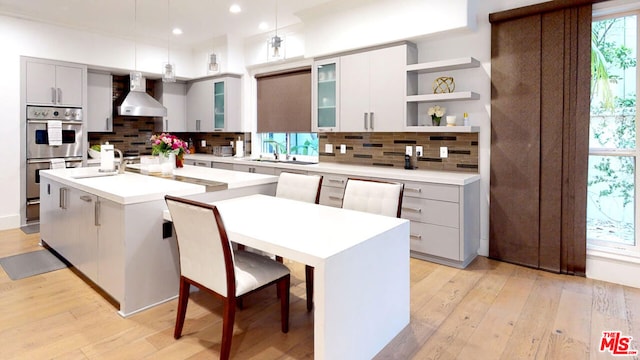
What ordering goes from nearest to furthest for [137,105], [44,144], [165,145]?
Result: [165,145] < [137,105] < [44,144]

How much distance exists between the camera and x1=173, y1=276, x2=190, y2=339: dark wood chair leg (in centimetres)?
219

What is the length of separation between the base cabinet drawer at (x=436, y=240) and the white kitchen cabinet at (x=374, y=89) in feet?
3.49

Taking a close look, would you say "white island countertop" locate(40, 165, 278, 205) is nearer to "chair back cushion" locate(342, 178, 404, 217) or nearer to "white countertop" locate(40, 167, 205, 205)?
"white countertop" locate(40, 167, 205, 205)

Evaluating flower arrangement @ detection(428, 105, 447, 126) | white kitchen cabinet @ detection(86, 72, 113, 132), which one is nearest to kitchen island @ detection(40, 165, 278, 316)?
flower arrangement @ detection(428, 105, 447, 126)

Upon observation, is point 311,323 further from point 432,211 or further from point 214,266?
point 432,211

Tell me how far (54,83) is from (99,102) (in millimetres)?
711

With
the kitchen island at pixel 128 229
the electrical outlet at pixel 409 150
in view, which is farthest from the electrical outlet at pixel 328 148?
the kitchen island at pixel 128 229

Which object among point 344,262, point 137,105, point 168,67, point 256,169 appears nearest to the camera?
point 344,262

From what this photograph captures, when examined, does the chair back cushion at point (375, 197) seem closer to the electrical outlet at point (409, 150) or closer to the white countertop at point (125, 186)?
the white countertop at point (125, 186)

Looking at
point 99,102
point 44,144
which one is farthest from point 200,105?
point 44,144

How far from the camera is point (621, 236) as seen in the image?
3234 mm

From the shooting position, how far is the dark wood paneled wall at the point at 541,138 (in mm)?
3139

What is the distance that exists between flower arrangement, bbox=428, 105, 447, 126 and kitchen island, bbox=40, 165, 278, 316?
5.68 ft

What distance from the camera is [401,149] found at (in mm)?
4312
